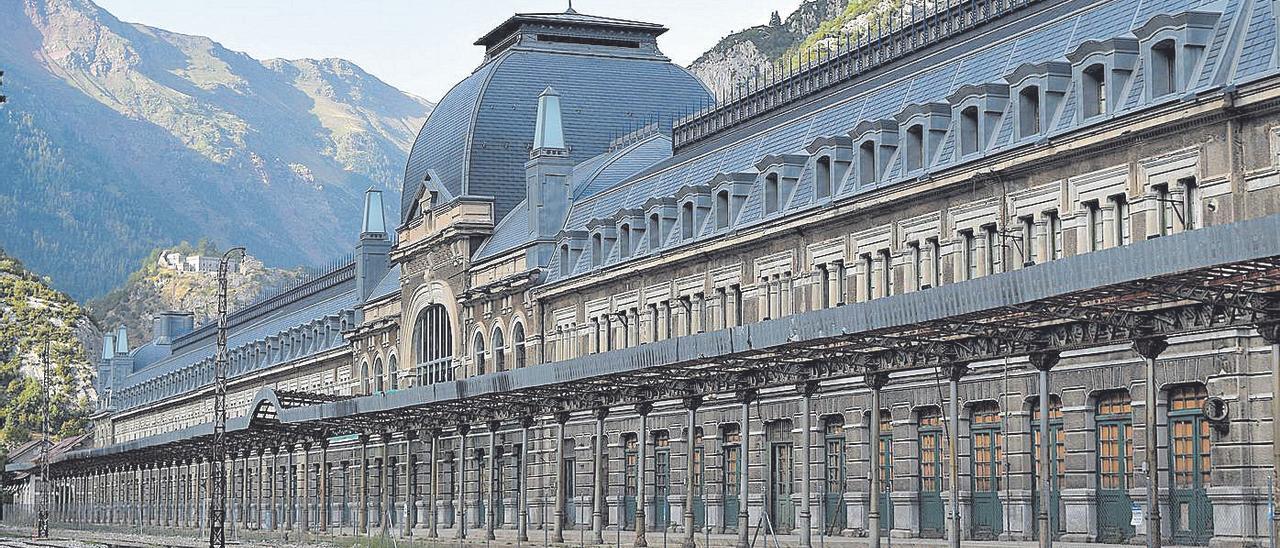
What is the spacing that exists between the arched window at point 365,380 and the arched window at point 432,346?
8.40 m

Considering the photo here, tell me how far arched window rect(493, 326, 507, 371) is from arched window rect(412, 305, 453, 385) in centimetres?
562

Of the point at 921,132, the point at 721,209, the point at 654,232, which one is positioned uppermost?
the point at 921,132

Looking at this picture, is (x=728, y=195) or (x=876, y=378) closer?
(x=876, y=378)

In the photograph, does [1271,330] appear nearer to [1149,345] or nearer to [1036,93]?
[1149,345]

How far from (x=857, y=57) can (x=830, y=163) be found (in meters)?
6.06

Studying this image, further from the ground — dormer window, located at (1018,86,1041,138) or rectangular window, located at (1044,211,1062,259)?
dormer window, located at (1018,86,1041,138)

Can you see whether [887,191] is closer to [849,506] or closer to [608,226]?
[849,506]

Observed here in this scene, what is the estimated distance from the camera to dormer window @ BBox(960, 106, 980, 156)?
4956cm

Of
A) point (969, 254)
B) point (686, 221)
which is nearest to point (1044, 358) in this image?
point (969, 254)

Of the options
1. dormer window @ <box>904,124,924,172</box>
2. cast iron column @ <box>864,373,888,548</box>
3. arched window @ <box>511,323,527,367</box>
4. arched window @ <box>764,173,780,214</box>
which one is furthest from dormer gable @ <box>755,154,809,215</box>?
arched window @ <box>511,323,527,367</box>

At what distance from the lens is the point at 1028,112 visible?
155ft

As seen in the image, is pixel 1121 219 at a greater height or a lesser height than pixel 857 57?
lesser

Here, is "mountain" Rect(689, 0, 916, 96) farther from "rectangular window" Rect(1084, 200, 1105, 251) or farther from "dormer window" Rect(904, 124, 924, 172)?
"rectangular window" Rect(1084, 200, 1105, 251)

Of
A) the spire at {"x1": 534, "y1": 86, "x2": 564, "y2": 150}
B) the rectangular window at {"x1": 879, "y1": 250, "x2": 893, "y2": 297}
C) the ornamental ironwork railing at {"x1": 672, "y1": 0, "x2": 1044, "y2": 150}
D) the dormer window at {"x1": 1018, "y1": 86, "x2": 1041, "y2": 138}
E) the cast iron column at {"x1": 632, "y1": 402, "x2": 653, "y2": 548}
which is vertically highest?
the spire at {"x1": 534, "y1": 86, "x2": 564, "y2": 150}
